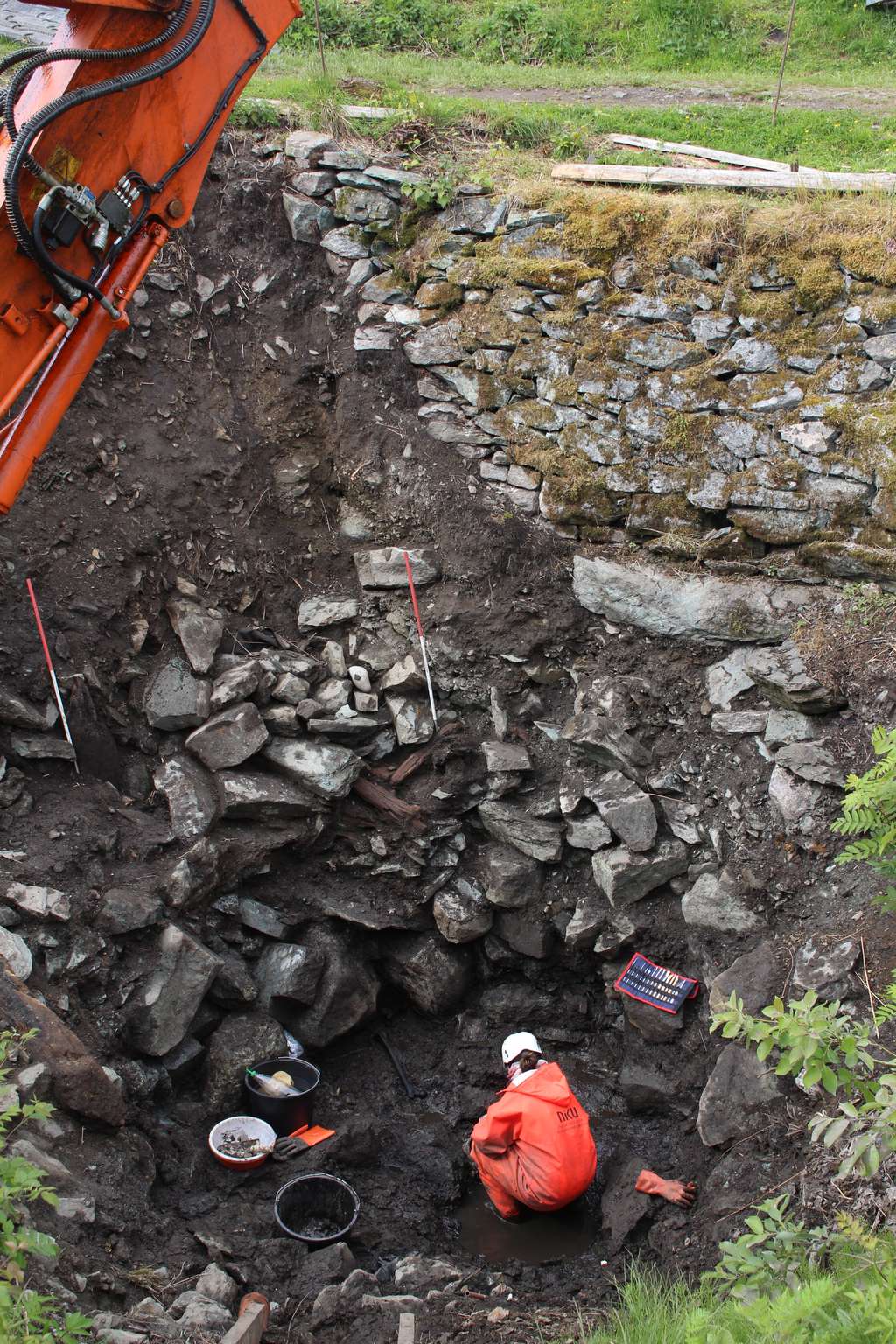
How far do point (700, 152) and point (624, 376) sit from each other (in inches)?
93.8

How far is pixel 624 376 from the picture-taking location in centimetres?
614

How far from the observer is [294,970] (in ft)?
18.7

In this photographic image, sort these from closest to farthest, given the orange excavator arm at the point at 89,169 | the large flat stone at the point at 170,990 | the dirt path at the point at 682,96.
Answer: the orange excavator arm at the point at 89,169 → the large flat stone at the point at 170,990 → the dirt path at the point at 682,96

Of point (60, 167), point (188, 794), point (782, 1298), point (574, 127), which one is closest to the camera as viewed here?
point (782, 1298)

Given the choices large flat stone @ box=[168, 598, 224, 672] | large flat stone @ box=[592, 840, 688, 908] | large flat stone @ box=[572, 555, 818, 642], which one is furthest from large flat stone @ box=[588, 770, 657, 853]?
large flat stone @ box=[168, 598, 224, 672]

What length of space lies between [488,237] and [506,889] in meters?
4.23

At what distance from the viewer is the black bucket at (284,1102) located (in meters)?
5.15

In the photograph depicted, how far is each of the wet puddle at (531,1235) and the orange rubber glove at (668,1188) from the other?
404 mm

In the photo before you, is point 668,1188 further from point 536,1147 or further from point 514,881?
point 514,881

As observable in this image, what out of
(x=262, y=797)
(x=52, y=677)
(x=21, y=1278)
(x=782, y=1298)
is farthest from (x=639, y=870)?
(x=21, y=1278)

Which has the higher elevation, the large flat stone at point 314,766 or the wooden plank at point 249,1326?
the wooden plank at point 249,1326

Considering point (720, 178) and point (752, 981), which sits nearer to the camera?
point (752, 981)

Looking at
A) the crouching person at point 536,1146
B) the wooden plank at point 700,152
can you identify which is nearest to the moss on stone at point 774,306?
the wooden plank at point 700,152

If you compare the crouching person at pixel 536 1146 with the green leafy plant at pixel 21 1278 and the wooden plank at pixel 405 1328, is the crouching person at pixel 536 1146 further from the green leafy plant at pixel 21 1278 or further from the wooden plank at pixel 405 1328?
the green leafy plant at pixel 21 1278
